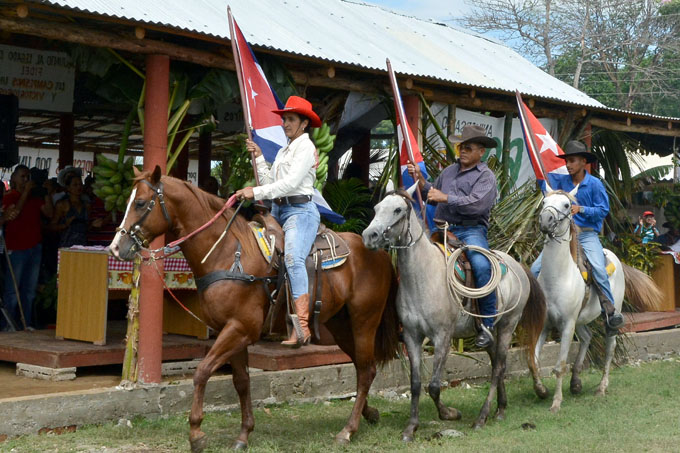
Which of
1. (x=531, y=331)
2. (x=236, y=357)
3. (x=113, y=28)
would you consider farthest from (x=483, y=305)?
(x=113, y=28)

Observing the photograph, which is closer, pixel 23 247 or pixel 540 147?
pixel 540 147

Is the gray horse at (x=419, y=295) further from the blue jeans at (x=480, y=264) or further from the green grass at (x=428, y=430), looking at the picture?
the green grass at (x=428, y=430)

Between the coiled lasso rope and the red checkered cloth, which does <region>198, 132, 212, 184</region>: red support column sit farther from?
the coiled lasso rope

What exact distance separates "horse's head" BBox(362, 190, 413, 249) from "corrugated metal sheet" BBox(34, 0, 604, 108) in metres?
2.23

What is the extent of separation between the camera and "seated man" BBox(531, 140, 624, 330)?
9789mm

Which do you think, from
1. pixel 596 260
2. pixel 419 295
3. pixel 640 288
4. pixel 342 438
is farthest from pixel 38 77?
pixel 640 288

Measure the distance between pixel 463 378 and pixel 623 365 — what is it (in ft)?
9.55

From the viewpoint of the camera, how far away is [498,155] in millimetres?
12586

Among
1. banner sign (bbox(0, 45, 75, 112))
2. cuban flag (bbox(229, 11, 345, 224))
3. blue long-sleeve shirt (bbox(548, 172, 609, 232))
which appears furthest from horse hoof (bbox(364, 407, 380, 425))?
banner sign (bbox(0, 45, 75, 112))

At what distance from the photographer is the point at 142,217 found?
642 centimetres

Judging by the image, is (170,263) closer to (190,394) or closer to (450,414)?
(190,394)

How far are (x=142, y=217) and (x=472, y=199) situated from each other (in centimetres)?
307

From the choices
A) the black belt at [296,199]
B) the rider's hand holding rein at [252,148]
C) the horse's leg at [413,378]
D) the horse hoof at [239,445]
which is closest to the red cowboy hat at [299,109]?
the rider's hand holding rein at [252,148]

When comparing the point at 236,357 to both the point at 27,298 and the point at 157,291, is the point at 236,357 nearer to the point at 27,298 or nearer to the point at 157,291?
the point at 157,291
